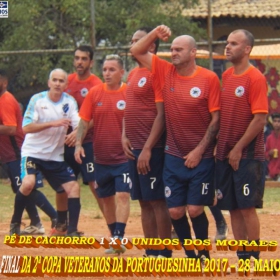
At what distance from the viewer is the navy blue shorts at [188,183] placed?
8633 mm

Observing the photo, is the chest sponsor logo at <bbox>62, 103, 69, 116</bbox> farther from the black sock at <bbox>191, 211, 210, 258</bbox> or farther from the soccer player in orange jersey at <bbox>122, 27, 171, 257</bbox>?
the black sock at <bbox>191, 211, 210, 258</bbox>

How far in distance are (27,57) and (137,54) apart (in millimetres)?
10228

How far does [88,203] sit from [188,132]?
7.62 meters

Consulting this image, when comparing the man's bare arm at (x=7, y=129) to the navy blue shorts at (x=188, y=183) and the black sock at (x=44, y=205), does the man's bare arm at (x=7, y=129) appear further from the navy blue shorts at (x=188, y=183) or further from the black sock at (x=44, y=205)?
the navy blue shorts at (x=188, y=183)

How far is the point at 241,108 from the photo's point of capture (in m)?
8.47

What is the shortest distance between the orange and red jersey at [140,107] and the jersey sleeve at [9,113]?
9.35ft

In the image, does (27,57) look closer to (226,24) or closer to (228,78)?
(226,24)

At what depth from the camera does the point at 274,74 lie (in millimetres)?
20172

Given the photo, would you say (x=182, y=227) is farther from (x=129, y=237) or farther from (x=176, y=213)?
(x=129, y=237)

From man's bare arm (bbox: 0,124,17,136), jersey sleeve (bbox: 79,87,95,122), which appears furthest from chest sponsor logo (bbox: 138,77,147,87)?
man's bare arm (bbox: 0,124,17,136)

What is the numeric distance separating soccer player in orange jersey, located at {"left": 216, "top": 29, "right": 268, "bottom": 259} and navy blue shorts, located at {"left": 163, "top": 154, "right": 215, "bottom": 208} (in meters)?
0.10

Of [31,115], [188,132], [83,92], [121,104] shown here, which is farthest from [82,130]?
[188,132]

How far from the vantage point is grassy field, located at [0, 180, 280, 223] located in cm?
1442

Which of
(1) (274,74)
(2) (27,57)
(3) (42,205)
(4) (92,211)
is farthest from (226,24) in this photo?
(3) (42,205)
